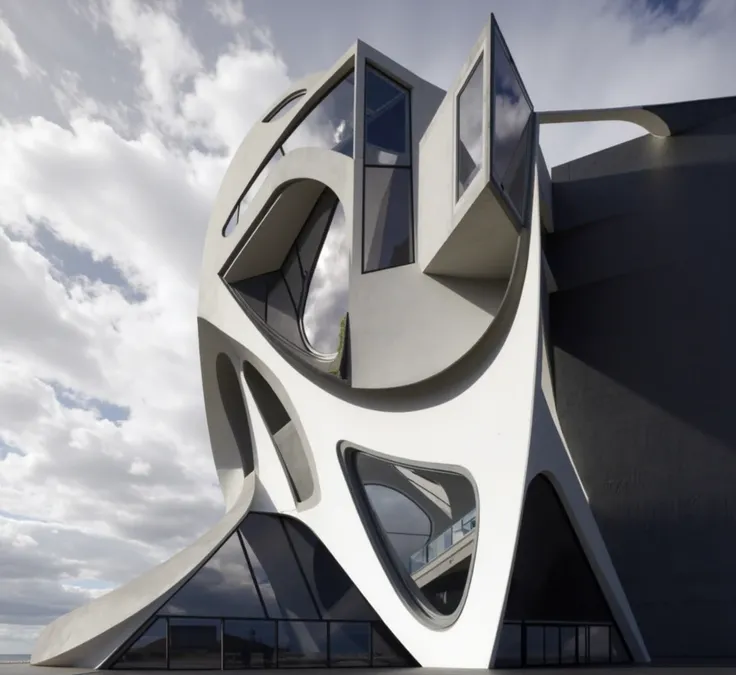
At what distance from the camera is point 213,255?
20.6m

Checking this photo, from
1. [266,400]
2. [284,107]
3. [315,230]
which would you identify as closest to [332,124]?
[315,230]

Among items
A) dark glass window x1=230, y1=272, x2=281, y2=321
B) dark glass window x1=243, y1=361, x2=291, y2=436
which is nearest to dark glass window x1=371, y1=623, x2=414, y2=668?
dark glass window x1=243, y1=361, x2=291, y2=436

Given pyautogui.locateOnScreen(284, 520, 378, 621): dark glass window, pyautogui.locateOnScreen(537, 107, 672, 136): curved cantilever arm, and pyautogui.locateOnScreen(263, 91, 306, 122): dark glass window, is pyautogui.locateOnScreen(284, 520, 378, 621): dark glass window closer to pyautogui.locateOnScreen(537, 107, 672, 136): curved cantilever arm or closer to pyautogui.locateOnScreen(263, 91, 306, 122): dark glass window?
pyautogui.locateOnScreen(537, 107, 672, 136): curved cantilever arm

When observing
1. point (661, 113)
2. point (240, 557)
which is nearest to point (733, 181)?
point (661, 113)

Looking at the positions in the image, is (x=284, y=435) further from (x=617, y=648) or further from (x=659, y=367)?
(x=617, y=648)

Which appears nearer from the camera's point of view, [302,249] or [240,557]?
[240,557]

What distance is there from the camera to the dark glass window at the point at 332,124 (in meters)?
16.9

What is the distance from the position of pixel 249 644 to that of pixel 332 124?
1028 centimetres

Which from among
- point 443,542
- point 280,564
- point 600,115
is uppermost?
point 600,115

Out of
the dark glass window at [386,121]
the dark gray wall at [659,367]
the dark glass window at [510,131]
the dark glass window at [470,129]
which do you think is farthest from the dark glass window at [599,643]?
the dark glass window at [386,121]

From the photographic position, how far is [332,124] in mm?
17547

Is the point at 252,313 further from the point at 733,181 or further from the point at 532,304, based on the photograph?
the point at 733,181

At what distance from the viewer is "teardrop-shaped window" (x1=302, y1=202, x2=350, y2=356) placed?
1634 centimetres

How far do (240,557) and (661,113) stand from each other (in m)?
11.5
